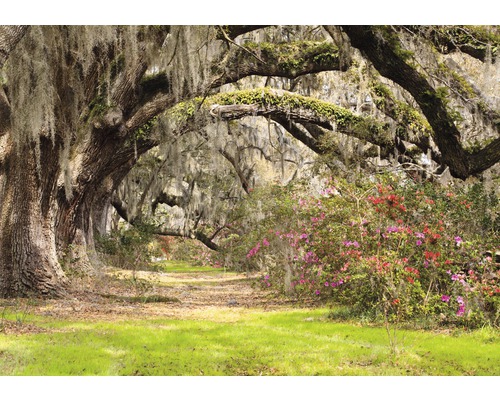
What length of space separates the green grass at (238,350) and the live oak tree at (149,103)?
2296 mm

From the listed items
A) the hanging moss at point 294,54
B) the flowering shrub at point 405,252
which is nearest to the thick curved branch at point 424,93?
the flowering shrub at point 405,252

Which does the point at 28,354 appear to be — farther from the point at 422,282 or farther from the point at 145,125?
the point at 145,125

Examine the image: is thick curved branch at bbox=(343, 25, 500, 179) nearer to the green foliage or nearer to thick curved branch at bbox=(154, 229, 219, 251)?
the green foliage

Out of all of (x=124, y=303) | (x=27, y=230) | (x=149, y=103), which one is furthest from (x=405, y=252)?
(x=27, y=230)

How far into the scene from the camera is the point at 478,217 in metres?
7.28

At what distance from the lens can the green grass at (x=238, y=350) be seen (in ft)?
15.7

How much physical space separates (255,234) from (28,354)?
7346 mm

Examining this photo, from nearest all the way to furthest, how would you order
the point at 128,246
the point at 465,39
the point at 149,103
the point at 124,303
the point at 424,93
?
1. the point at 424,93
2. the point at 465,39
3. the point at 124,303
4. the point at 149,103
5. the point at 128,246

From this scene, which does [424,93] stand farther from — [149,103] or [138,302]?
[138,302]

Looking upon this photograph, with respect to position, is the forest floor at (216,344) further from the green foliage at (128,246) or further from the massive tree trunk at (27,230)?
the green foliage at (128,246)

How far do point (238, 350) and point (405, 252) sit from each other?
2714 millimetres

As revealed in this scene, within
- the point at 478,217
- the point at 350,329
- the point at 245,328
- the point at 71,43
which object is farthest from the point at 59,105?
the point at 478,217

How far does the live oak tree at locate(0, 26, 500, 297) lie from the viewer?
758 centimetres

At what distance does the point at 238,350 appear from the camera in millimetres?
5578
